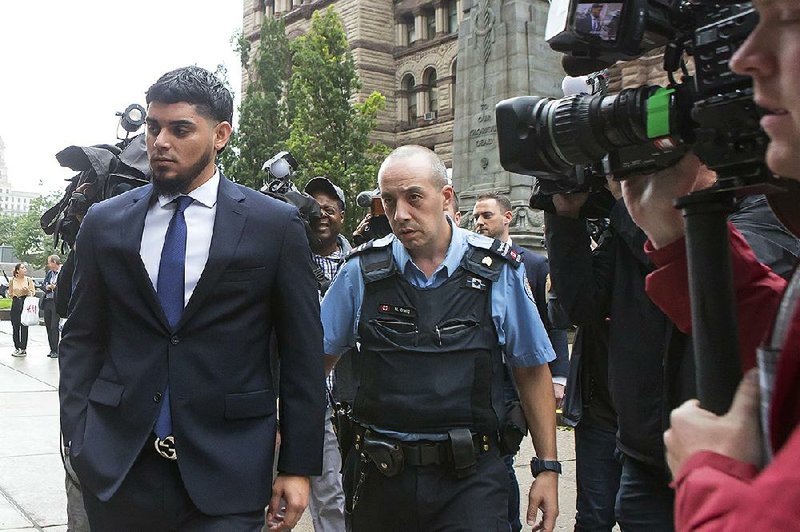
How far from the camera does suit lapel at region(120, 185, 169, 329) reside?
281cm

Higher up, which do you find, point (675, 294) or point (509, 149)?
point (509, 149)

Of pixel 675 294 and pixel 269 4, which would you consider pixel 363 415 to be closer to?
pixel 675 294

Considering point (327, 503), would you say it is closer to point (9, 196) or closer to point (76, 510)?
point (76, 510)

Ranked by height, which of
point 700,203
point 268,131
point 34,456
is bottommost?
point 34,456

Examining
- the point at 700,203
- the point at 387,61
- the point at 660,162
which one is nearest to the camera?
the point at 700,203

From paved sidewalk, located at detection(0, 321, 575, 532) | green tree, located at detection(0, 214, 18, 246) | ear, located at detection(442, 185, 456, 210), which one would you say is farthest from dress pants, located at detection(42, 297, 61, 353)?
green tree, located at detection(0, 214, 18, 246)

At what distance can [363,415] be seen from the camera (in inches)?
130

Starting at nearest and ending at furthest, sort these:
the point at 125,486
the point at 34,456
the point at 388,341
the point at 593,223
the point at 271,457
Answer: the point at 125,486 → the point at 271,457 → the point at 388,341 → the point at 593,223 → the point at 34,456

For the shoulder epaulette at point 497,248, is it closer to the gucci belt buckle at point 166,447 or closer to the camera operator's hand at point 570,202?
the camera operator's hand at point 570,202

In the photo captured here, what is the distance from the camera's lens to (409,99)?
43.0 meters

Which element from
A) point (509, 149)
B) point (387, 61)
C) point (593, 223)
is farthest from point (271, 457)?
point (387, 61)

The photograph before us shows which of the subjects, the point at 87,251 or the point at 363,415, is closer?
the point at 87,251

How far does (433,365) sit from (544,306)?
98.6 inches

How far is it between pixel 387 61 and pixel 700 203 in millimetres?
43099
